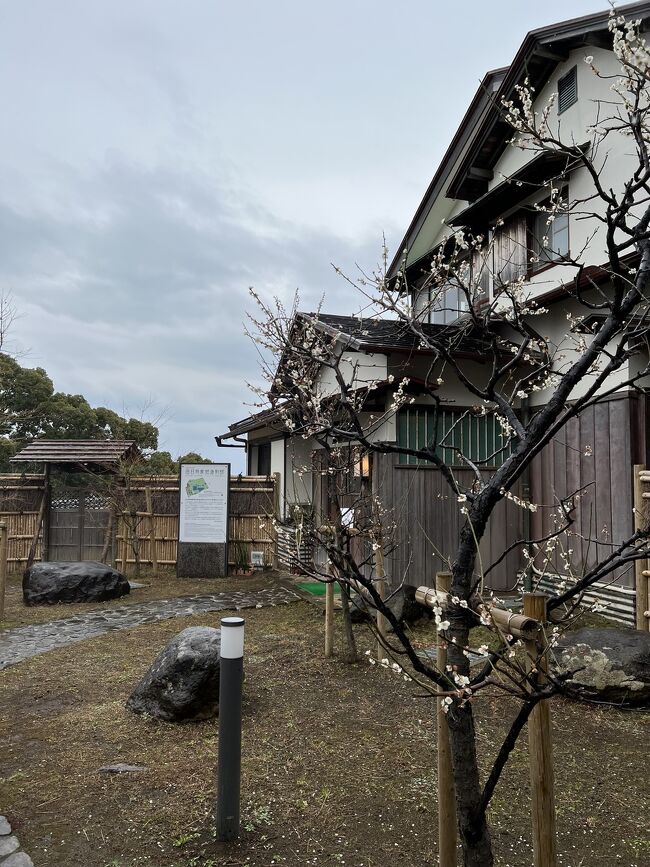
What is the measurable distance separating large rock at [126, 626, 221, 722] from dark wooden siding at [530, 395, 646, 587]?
4511 mm

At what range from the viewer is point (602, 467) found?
8242 millimetres

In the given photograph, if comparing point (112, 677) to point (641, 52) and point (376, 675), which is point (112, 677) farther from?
point (641, 52)

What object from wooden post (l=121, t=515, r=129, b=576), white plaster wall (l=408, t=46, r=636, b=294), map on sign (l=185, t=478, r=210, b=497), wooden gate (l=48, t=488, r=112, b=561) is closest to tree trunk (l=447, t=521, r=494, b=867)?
white plaster wall (l=408, t=46, r=636, b=294)

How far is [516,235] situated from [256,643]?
8.68 metres

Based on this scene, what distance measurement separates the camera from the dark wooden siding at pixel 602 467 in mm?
7766

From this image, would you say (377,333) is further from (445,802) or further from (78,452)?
(445,802)

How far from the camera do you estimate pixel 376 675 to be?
5898 mm

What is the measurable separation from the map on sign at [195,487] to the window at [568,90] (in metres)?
9.81

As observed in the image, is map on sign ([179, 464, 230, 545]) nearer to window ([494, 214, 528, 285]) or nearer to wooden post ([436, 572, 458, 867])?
window ([494, 214, 528, 285])

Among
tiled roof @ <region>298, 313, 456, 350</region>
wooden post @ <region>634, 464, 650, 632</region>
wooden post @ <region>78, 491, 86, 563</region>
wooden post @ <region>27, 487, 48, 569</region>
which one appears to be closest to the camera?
wooden post @ <region>634, 464, 650, 632</region>

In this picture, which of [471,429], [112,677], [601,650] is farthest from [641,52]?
[471,429]

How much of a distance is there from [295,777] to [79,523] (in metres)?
10.7

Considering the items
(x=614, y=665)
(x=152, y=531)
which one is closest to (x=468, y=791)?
(x=614, y=665)

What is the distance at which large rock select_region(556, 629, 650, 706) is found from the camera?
505cm
